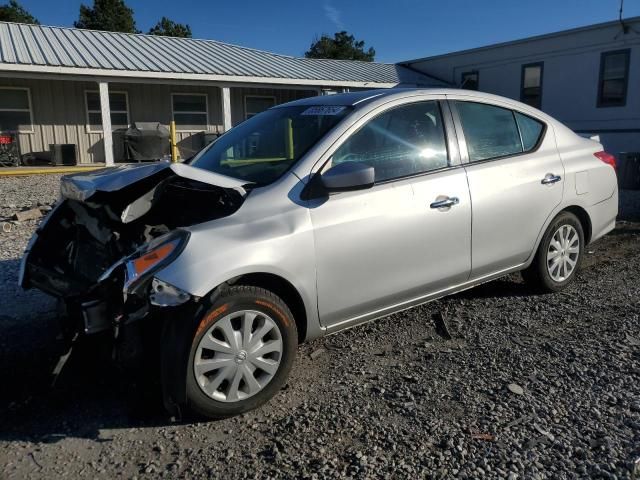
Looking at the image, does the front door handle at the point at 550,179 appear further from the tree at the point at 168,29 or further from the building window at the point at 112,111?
the tree at the point at 168,29

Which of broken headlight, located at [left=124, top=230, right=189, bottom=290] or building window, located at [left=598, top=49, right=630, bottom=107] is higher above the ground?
building window, located at [left=598, top=49, right=630, bottom=107]

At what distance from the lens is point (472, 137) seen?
4016 millimetres

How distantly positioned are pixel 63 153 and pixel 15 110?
6.53 ft

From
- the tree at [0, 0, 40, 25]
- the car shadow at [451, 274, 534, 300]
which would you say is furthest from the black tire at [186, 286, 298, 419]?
the tree at [0, 0, 40, 25]

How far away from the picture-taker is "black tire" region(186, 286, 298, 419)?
274 cm

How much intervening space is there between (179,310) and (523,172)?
9.42 ft

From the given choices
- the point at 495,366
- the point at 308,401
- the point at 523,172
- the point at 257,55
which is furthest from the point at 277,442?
the point at 257,55

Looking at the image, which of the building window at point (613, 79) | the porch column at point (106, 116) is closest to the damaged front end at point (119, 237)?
the porch column at point (106, 116)

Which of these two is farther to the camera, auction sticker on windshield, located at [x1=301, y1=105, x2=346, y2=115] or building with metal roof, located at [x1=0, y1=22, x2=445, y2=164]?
building with metal roof, located at [x1=0, y1=22, x2=445, y2=164]

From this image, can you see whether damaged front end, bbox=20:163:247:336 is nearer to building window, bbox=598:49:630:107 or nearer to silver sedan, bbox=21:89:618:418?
silver sedan, bbox=21:89:618:418

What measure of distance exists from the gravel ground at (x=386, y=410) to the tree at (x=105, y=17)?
5413cm

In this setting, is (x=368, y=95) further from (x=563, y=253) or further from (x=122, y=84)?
(x=122, y=84)

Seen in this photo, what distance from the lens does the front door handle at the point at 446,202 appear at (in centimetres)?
362

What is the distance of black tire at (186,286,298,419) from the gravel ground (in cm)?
9
